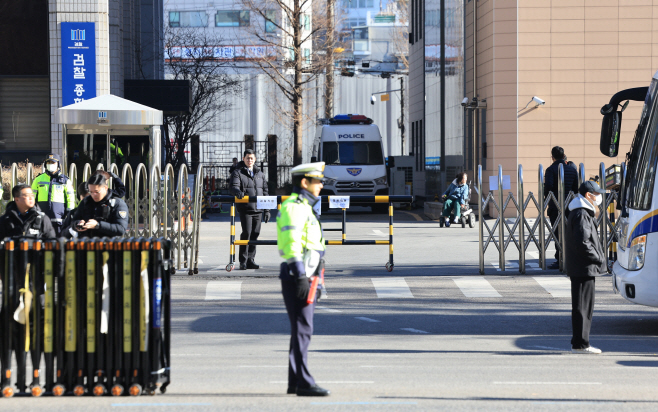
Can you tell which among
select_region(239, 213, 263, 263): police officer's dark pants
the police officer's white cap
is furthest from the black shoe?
select_region(239, 213, 263, 263): police officer's dark pants

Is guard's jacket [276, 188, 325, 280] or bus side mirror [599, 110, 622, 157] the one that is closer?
Answer: guard's jacket [276, 188, 325, 280]

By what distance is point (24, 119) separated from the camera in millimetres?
26016

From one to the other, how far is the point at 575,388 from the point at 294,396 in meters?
2.23

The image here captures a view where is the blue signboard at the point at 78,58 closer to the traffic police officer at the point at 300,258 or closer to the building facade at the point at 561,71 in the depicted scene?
the building facade at the point at 561,71

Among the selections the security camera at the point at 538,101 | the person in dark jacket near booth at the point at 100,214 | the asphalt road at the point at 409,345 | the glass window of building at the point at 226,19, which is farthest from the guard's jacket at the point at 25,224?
the glass window of building at the point at 226,19

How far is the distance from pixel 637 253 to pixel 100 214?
5679mm

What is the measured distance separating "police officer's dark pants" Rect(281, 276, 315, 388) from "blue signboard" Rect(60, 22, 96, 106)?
60.2 ft

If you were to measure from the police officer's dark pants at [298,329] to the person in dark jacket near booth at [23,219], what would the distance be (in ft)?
13.4

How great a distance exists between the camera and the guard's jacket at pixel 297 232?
6254 mm

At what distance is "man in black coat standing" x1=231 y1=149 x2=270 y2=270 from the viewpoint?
1385cm

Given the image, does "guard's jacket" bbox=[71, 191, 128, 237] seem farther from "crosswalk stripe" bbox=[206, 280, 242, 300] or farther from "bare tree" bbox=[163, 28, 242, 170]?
"bare tree" bbox=[163, 28, 242, 170]

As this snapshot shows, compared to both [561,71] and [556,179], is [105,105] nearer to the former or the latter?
[556,179]

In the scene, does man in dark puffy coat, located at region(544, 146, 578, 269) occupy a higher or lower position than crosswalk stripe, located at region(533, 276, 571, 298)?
higher

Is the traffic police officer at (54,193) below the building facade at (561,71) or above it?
below
